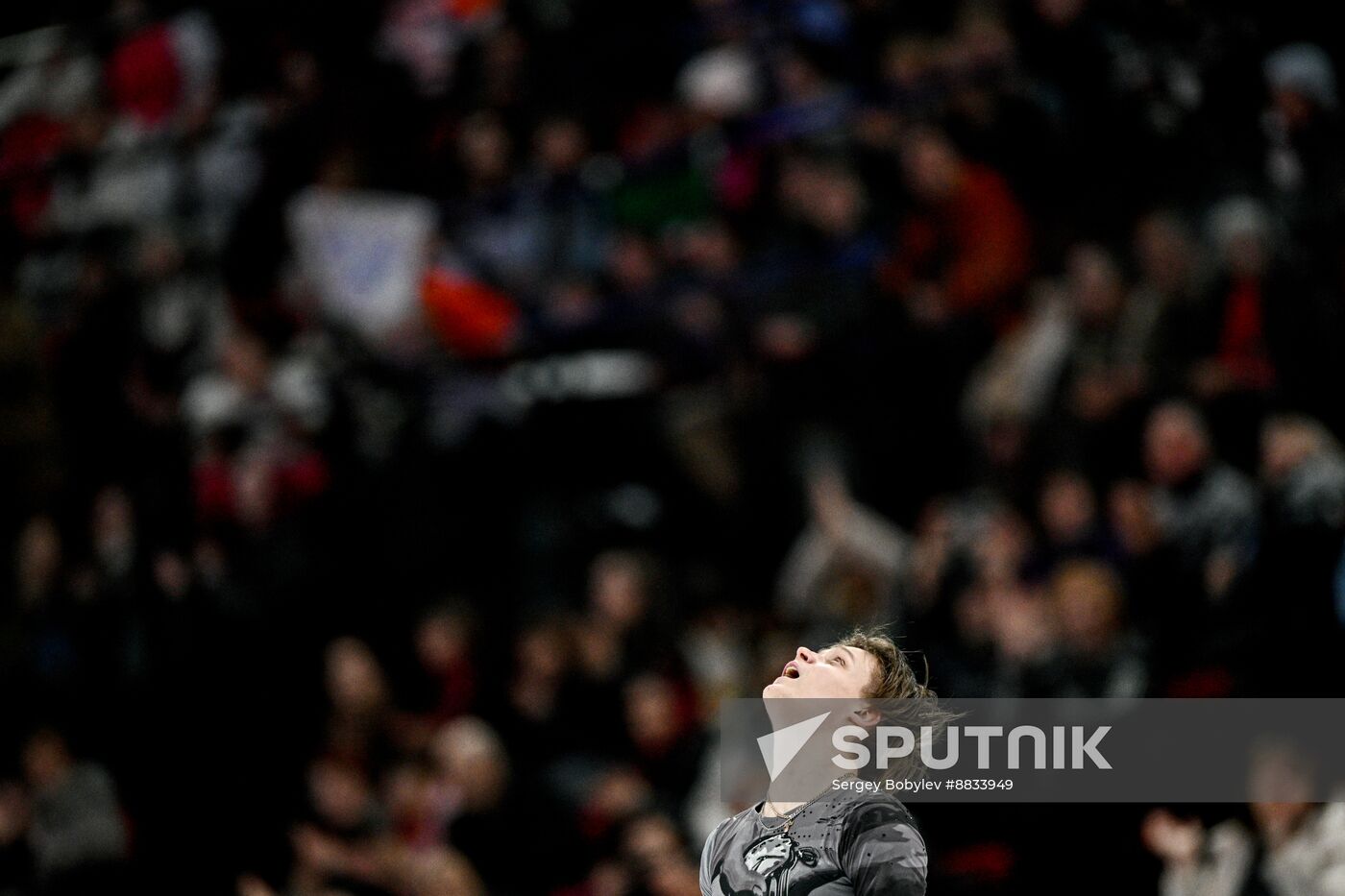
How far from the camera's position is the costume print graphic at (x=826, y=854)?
231 centimetres

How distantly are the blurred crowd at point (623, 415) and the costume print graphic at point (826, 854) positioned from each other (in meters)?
2.99

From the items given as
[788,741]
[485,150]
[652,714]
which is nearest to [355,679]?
[652,714]

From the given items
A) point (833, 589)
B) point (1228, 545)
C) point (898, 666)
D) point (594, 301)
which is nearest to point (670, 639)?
point (833, 589)

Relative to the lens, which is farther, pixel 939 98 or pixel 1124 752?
pixel 939 98

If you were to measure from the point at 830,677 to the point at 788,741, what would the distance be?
0.11 m

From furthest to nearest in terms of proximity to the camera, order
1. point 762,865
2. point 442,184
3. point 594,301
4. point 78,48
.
A: point 78,48, point 442,184, point 594,301, point 762,865

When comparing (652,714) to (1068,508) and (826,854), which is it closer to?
(1068,508)

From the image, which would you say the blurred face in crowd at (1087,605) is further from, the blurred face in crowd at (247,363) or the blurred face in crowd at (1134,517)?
the blurred face in crowd at (247,363)

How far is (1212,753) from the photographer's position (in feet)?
17.1

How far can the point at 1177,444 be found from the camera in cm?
600

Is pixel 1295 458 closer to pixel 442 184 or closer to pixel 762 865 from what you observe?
pixel 762 865

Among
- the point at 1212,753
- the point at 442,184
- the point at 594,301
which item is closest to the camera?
the point at 1212,753

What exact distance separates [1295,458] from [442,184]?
4.68 metres

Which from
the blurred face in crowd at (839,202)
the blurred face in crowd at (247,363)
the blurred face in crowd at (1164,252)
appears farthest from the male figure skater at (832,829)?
the blurred face in crowd at (247,363)
